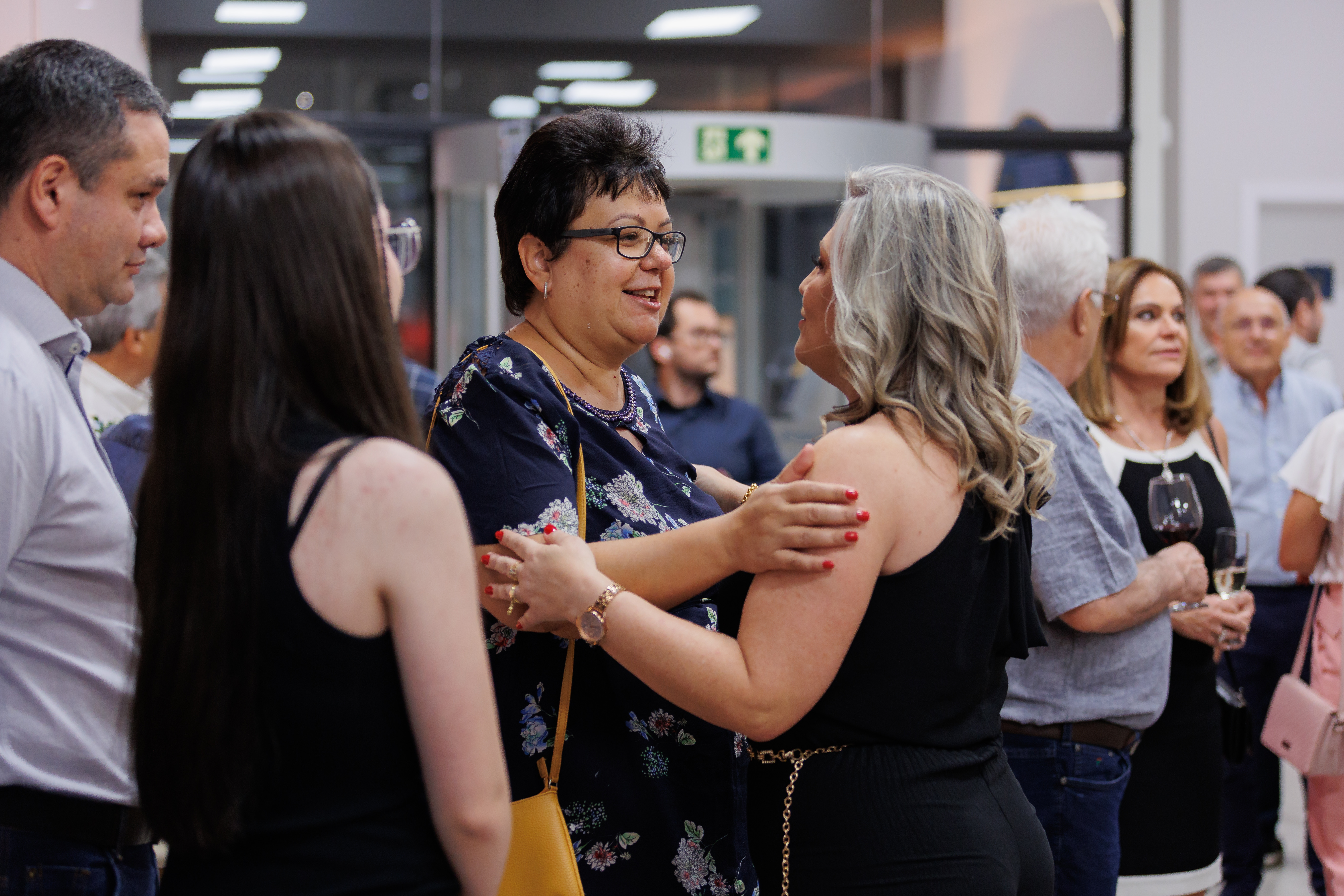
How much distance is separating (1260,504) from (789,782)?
3.65 metres

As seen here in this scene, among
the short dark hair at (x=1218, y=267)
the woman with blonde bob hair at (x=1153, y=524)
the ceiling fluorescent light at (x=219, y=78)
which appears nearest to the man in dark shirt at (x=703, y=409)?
the woman with blonde bob hair at (x=1153, y=524)

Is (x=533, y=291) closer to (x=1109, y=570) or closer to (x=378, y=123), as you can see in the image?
(x=1109, y=570)

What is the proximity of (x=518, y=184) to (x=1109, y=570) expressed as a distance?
1.33m

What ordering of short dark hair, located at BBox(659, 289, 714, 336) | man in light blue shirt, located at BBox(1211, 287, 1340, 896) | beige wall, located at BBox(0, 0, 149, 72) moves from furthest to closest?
short dark hair, located at BBox(659, 289, 714, 336)
man in light blue shirt, located at BBox(1211, 287, 1340, 896)
beige wall, located at BBox(0, 0, 149, 72)

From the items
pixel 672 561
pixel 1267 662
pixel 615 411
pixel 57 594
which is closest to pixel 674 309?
pixel 1267 662

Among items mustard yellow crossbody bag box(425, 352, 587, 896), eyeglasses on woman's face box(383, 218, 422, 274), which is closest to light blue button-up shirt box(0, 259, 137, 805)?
mustard yellow crossbody bag box(425, 352, 587, 896)

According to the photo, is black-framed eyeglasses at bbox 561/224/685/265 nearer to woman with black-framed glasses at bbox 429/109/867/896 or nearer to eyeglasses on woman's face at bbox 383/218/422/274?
woman with black-framed glasses at bbox 429/109/867/896

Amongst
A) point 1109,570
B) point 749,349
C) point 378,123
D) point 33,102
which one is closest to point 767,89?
point 749,349

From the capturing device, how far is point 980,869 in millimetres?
1430

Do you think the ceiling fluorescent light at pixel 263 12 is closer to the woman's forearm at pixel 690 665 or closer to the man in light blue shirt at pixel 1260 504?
→ the man in light blue shirt at pixel 1260 504

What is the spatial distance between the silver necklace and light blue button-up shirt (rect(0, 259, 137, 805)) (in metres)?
2.19

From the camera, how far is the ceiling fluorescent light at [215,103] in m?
6.54

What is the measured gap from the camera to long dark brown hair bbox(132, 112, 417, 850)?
3.62 ft

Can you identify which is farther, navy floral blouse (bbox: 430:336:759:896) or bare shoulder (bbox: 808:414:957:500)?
navy floral blouse (bbox: 430:336:759:896)
